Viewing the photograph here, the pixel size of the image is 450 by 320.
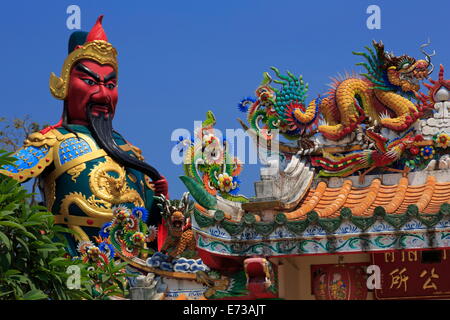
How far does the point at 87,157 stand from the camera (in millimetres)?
19000

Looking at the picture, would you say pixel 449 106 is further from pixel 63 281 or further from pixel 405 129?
pixel 63 281

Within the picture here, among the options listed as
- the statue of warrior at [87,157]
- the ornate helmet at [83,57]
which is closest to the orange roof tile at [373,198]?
the statue of warrior at [87,157]

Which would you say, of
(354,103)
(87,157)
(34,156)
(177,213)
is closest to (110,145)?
(87,157)

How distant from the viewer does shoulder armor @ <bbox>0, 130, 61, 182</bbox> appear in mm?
18344

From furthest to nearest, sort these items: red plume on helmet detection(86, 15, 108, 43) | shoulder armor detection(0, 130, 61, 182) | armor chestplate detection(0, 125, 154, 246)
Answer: red plume on helmet detection(86, 15, 108, 43)
armor chestplate detection(0, 125, 154, 246)
shoulder armor detection(0, 130, 61, 182)

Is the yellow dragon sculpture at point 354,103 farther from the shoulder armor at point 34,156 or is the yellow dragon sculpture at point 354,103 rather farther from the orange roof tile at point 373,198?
the shoulder armor at point 34,156

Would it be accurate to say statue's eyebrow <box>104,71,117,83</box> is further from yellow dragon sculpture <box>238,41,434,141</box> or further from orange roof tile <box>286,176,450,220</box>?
orange roof tile <box>286,176,450,220</box>

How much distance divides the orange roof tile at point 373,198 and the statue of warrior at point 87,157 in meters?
4.49

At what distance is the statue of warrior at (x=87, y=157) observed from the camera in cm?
1872

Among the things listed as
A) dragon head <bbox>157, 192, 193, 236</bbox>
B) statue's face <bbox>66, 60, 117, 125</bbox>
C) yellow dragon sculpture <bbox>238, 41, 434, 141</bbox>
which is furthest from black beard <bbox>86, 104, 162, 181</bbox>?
yellow dragon sculpture <bbox>238, 41, 434, 141</bbox>

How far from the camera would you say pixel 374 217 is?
1365 centimetres

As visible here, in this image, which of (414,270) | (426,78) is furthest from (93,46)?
(414,270)

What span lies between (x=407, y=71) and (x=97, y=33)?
697cm

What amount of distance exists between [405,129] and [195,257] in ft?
12.2
